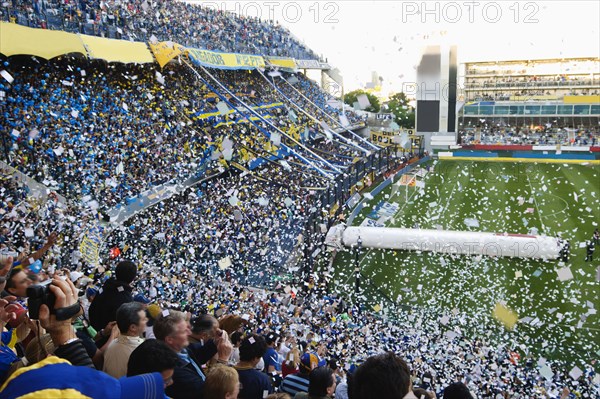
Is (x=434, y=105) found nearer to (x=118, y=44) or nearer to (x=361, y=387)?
(x=118, y=44)

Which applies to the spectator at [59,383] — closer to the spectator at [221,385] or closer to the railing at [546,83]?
the spectator at [221,385]

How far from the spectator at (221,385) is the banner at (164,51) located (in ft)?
59.9

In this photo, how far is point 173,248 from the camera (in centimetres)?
1195

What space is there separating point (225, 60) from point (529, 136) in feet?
92.6

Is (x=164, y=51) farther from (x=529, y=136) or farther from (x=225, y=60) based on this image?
(x=529, y=136)

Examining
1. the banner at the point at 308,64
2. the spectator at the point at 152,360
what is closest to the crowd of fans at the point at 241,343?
the spectator at the point at 152,360

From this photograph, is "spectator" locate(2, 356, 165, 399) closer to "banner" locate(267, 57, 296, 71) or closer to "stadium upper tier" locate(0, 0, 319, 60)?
"stadium upper tier" locate(0, 0, 319, 60)

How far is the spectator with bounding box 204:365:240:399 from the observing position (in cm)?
255

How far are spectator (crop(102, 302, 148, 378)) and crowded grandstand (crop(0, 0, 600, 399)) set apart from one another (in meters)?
0.01

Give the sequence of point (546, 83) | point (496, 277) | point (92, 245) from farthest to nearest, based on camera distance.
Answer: point (546, 83), point (496, 277), point (92, 245)

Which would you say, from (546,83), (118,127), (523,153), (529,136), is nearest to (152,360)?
(118,127)

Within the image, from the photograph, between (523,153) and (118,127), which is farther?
(523,153)

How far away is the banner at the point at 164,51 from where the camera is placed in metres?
19.3

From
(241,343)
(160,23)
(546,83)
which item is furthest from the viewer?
Answer: (546,83)
